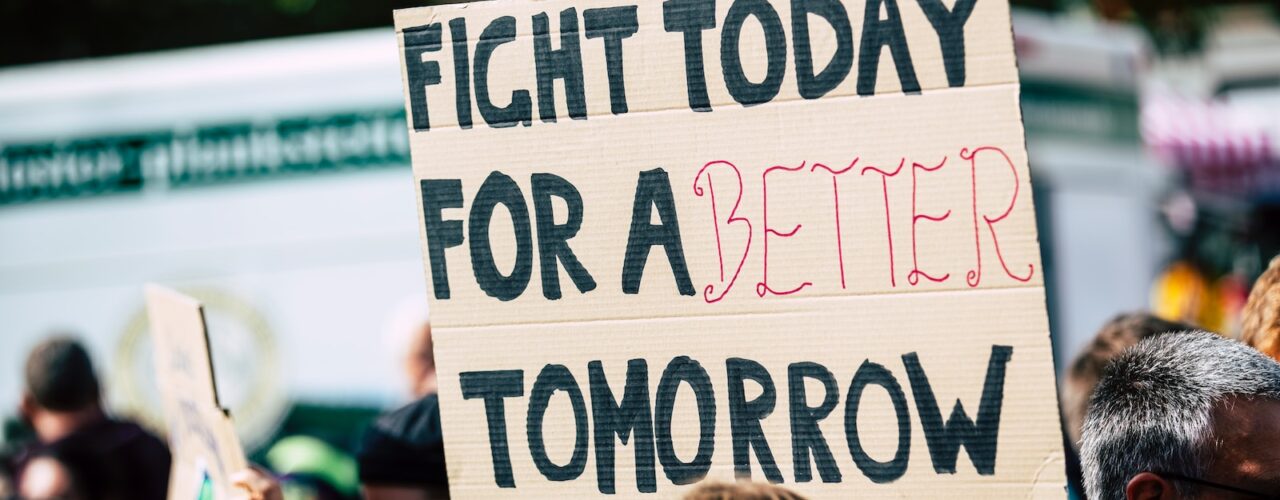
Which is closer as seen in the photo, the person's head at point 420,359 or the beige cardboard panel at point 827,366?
the beige cardboard panel at point 827,366

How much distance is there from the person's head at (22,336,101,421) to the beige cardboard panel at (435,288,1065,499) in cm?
258

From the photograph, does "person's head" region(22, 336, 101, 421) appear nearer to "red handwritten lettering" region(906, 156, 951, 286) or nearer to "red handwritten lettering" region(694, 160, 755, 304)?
"red handwritten lettering" region(694, 160, 755, 304)

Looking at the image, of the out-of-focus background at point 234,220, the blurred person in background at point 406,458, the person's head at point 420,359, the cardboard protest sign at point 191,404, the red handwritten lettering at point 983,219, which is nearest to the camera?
the red handwritten lettering at point 983,219

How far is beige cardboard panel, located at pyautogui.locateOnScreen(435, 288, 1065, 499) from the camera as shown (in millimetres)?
1944

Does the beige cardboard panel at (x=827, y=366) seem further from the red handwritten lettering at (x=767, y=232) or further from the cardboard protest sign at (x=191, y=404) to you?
the cardboard protest sign at (x=191, y=404)

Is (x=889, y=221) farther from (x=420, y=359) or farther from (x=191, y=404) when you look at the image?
(x=420, y=359)

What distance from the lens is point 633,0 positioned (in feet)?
6.84

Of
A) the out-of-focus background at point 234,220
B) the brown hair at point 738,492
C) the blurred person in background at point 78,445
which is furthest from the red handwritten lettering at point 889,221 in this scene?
the out-of-focus background at point 234,220

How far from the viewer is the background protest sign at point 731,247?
6.41 ft

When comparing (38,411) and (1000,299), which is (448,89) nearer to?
(1000,299)

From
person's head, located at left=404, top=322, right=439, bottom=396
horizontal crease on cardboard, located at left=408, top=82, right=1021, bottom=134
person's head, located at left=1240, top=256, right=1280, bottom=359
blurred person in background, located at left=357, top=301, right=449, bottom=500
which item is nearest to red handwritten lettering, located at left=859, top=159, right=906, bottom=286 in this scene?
horizontal crease on cardboard, located at left=408, top=82, right=1021, bottom=134

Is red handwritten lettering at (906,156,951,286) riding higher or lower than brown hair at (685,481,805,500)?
higher

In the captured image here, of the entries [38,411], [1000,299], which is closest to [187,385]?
[1000,299]

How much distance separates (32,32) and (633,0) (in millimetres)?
8476
